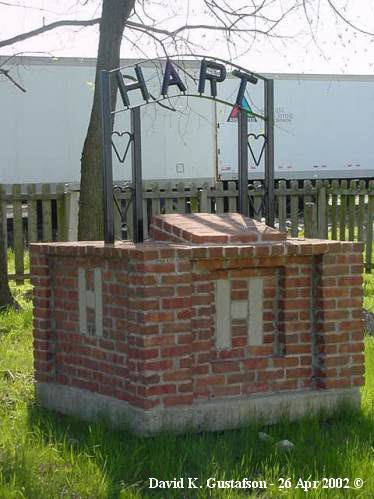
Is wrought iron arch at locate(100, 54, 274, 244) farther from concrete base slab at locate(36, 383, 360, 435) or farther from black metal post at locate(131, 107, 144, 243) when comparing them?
concrete base slab at locate(36, 383, 360, 435)

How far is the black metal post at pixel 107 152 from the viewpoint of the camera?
225 inches

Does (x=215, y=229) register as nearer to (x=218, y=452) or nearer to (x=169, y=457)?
(x=218, y=452)

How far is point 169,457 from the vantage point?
4488mm

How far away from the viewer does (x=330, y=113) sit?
26219 mm

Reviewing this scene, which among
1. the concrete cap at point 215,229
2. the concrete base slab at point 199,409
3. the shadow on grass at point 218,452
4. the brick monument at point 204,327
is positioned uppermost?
the concrete cap at point 215,229

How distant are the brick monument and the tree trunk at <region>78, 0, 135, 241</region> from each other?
3450 mm

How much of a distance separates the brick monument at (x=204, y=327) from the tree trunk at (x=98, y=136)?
3450 mm

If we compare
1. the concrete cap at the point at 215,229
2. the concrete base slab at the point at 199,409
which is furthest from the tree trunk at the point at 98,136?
the concrete base slab at the point at 199,409

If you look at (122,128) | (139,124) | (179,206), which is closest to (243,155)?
(139,124)

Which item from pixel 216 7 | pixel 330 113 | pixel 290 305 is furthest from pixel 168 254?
pixel 330 113

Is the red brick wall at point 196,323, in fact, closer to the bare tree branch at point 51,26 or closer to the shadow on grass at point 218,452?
the shadow on grass at point 218,452

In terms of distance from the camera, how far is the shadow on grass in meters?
4.29

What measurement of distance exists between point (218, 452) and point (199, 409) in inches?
19.6

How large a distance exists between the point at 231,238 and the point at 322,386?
45.9 inches
